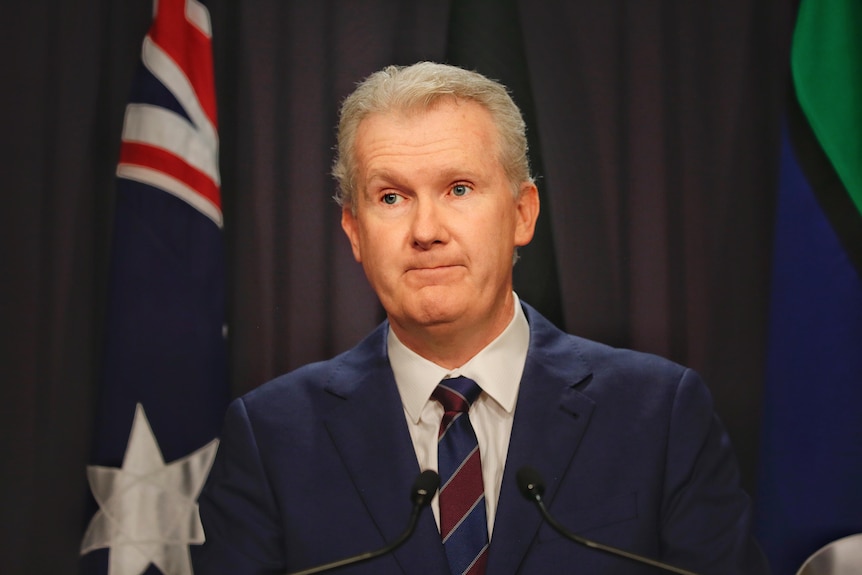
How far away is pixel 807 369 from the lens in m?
2.29

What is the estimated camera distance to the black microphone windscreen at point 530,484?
1.57 meters

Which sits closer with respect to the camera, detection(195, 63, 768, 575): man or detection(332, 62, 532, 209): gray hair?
detection(195, 63, 768, 575): man

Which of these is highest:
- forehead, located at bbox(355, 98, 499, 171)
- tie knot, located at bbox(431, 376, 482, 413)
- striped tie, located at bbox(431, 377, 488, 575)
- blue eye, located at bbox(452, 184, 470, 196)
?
forehead, located at bbox(355, 98, 499, 171)

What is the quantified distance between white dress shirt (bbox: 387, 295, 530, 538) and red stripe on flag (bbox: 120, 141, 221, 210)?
0.66 m

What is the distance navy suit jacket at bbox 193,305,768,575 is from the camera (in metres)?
1.87

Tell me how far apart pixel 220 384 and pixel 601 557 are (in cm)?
105

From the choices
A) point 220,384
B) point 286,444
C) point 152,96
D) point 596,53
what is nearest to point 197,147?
point 152,96

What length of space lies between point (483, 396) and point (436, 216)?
1.35 ft

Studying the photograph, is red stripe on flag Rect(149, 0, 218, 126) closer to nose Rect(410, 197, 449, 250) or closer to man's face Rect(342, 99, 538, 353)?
man's face Rect(342, 99, 538, 353)

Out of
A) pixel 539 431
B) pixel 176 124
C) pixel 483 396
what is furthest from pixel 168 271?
pixel 539 431

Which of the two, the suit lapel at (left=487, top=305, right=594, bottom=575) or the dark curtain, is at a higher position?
the dark curtain

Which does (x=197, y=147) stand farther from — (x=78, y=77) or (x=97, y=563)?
(x=97, y=563)

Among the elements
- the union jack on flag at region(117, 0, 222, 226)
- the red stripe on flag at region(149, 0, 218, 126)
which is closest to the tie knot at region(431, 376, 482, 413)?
the union jack on flag at region(117, 0, 222, 226)

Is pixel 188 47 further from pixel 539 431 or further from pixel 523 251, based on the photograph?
pixel 539 431
